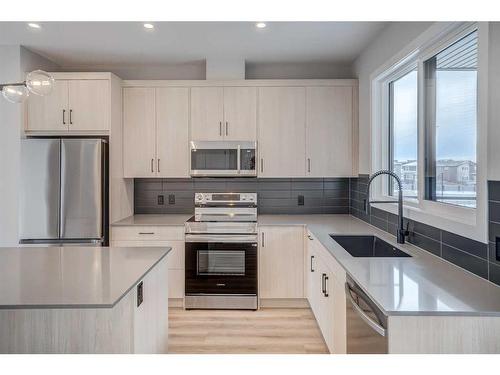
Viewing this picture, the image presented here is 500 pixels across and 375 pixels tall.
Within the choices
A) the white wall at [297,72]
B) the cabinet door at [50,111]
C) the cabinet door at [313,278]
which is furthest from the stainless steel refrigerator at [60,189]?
the cabinet door at [313,278]

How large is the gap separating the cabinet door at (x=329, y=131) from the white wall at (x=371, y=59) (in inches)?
6.4

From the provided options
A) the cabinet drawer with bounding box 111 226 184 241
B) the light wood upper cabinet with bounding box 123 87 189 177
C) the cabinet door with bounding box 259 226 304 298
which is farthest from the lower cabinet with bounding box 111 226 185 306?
the cabinet door with bounding box 259 226 304 298

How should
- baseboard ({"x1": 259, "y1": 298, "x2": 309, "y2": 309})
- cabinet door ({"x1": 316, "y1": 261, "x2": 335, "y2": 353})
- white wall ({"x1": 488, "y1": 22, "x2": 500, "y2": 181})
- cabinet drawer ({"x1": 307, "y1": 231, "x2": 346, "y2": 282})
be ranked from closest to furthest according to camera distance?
white wall ({"x1": 488, "y1": 22, "x2": 500, "y2": 181})
cabinet drawer ({"x1": 307, "y1": 231, "x2": 346, "y2": 282})
cabinet door ({"x1": 316, "y1": 261, "x2": 335, "y2": 353})
baseboard ({"x1": 259, "y1": 298, "x2": 309, "y2": 309})

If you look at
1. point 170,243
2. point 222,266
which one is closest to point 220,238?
point 222,266

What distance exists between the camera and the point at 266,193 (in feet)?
13.8

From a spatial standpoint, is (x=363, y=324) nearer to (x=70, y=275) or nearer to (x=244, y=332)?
(x=70, y=275)

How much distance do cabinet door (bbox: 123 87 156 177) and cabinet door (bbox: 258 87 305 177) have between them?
111 centimetres

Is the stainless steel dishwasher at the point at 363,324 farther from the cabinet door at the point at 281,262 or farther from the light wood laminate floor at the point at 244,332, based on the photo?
the cabinet door at the point at 281,262

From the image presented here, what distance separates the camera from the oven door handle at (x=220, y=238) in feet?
11.6

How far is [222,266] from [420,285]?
7.13ft

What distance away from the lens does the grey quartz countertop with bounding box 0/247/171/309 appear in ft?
4.45

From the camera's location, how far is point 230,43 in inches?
135

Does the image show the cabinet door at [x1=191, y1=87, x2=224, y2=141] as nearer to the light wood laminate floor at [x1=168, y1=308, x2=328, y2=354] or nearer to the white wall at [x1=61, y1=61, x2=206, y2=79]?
the white wall at [x1=61, y1=61, x2=206, y2=79]
